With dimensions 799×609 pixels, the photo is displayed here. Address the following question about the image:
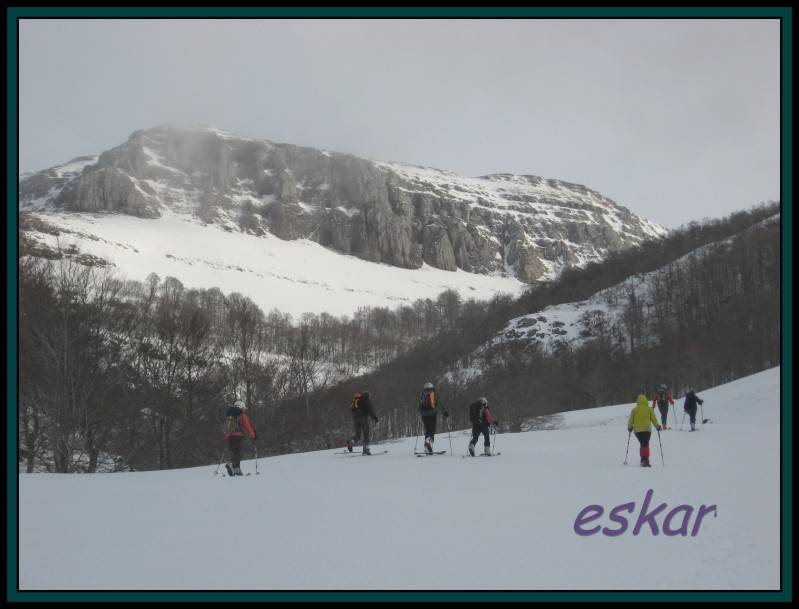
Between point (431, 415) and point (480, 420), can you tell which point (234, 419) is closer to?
point (431, 415)

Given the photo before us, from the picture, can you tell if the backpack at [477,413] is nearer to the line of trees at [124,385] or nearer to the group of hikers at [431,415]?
the group of hikers at [431,415]

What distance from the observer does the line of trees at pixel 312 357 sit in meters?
23.2

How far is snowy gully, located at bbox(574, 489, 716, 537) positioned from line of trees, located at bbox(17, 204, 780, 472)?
21.3 m

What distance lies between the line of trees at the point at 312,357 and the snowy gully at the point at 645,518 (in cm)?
2130

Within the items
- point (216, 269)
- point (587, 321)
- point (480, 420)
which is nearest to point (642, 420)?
point (480, 420)

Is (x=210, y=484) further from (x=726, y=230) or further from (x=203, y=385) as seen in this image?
(x=726, y=230)

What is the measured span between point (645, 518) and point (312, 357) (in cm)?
5227

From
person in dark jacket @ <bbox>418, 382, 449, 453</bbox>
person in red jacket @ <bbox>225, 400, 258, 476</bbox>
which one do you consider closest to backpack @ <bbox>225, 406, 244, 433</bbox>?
person in red jacket @ <bbox>225, 400, 258, 476</bbox>

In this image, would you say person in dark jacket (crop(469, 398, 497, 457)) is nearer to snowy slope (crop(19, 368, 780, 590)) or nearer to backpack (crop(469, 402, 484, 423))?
backpack (crop(469, 402, 484, 423))

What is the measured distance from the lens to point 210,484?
415 inches

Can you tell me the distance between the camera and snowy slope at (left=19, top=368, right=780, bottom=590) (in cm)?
518

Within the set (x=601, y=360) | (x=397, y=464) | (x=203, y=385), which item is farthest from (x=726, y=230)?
(x=397, y=464)

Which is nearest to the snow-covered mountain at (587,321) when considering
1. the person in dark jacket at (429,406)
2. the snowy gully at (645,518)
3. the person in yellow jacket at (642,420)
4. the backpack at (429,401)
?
the person in dark jacket at (429,406)

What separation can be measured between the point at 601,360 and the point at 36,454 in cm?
6946
